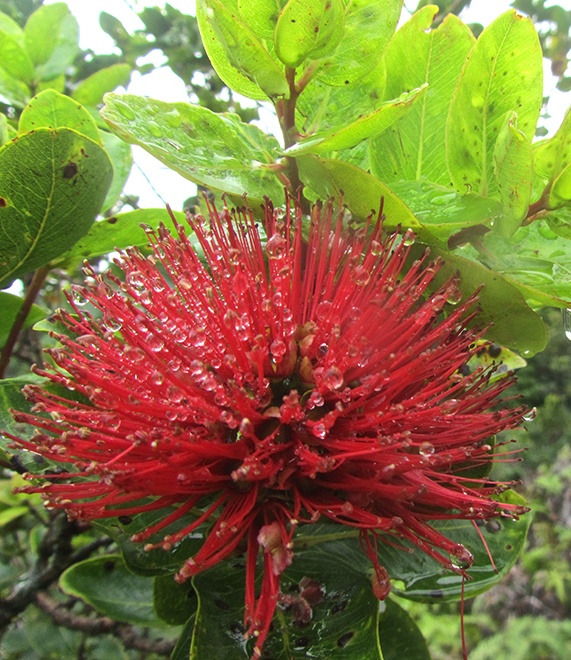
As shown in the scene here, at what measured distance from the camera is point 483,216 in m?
0.69

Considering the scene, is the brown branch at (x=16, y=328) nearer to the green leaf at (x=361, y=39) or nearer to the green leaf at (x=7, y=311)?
the green leaf at (x=7, y=311)

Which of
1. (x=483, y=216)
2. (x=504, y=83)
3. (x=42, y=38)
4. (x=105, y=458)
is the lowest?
(x=105, y=458)

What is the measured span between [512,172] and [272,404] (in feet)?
1.25

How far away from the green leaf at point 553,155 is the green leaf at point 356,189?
6.1 inches

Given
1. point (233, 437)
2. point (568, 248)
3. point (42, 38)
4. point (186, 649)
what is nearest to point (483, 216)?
point (568, 248)

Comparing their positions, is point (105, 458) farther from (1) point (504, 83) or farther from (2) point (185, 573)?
(1) point (504, 83)

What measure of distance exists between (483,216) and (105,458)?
516mm

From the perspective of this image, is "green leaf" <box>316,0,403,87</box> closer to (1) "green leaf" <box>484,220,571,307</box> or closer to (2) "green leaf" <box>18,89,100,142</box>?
(1) "green leaf" <box>484,220,571,307</box>

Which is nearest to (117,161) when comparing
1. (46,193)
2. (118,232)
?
(118,232)

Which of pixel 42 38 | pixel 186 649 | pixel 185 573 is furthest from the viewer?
pixel 42 38

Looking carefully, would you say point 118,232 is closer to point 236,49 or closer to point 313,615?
point 236,49

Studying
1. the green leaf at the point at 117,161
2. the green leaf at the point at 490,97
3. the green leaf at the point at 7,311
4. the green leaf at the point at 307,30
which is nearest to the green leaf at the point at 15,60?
the green leaf at the point at 117,161

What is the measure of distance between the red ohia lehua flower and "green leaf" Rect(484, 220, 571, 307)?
0.23 ft

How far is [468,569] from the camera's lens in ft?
2.82
